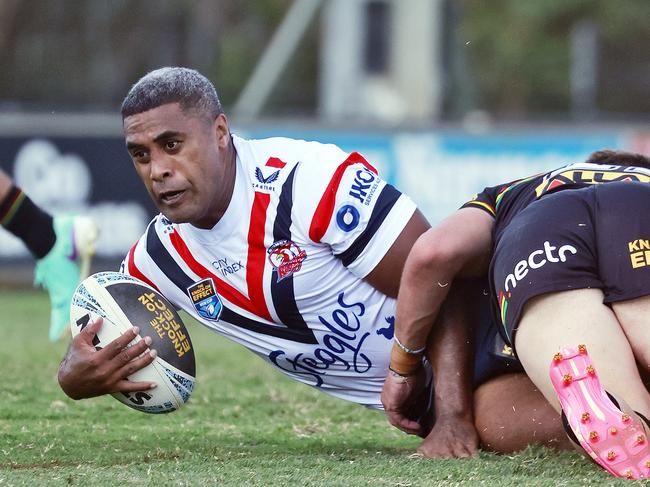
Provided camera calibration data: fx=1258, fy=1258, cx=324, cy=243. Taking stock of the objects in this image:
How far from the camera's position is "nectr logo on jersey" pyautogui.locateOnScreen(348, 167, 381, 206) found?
4711 mm

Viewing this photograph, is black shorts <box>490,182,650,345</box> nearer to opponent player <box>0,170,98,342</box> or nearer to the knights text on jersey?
the knights text on jersey

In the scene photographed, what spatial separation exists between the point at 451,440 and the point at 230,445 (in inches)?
35.3

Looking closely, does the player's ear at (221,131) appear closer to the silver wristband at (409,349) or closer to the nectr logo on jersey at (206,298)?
the nectr logo on jersey at (206,298)

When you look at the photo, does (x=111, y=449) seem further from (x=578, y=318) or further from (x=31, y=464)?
(x=578, y=318)

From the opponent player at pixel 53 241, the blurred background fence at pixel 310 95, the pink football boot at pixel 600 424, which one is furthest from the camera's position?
the blurred background fence at pixel 310 95

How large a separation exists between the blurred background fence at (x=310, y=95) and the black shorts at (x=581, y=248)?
882 centimetres

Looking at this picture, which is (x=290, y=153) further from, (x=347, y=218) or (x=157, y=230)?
(x=157, y=230)

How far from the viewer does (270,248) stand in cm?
473

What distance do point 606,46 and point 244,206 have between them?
28.2 metres

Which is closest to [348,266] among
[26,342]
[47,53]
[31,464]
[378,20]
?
[31,464]

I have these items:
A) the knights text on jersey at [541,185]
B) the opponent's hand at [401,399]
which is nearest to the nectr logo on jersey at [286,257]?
the opponent's hand at [401,399]

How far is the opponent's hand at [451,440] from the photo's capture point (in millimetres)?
4434

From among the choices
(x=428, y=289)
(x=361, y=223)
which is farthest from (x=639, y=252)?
(x=361, y=223)

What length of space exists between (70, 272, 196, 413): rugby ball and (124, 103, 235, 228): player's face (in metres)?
0.35
